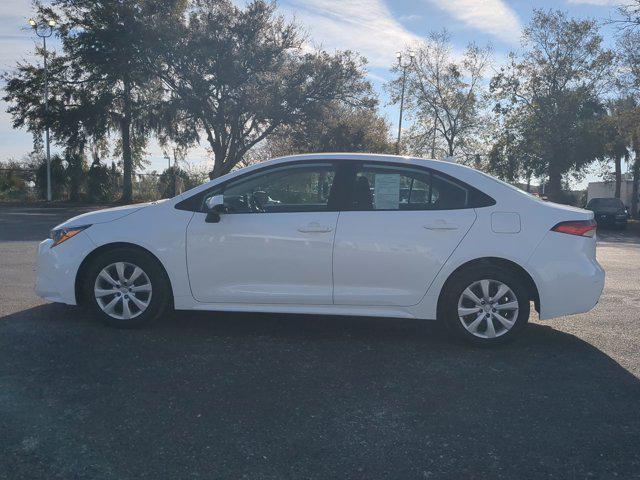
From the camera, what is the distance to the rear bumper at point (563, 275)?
201 inches

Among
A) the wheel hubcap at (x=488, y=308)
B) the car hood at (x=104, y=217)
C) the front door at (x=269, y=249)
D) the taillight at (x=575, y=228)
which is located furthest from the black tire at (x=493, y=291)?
the car hood at (x=104, y=217)

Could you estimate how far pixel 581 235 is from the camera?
5.18m

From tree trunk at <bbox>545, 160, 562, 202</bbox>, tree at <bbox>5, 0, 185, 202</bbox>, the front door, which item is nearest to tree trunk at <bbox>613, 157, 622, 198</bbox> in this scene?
tree trunk at <bbox>545, 160, 562, 202</bbox>

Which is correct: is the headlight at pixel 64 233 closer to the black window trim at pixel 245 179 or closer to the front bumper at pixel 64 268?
the front bumper at pixel 64 268

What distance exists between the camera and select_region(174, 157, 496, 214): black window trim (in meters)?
5.29

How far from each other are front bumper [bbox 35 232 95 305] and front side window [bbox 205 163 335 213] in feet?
4.32

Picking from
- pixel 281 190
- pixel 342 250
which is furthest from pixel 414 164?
pixel 281 190

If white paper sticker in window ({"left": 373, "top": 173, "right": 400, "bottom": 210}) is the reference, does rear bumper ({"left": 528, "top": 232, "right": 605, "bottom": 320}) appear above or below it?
below

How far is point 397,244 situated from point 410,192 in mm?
520

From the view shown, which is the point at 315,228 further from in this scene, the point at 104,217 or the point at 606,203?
the point at 606,203

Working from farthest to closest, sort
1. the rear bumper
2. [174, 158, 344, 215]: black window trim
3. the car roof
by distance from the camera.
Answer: [174, 158, 344, 215]: black window trim, the car roof, the rear bumper

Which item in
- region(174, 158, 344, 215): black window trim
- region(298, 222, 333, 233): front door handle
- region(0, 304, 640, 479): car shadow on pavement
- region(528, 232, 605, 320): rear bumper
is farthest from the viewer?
region(174, 158, 344, 215): black window trim

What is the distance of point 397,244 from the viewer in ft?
17.0

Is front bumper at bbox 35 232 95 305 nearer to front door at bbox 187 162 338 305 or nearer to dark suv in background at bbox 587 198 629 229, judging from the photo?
front door at bbox 187 162 338 305
